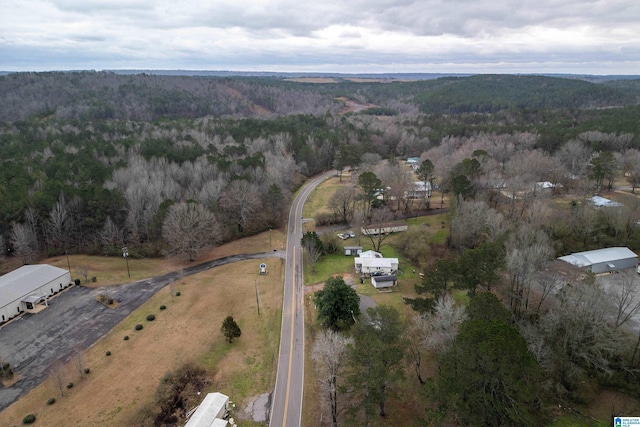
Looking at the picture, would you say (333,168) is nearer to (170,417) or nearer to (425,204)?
(425,204)

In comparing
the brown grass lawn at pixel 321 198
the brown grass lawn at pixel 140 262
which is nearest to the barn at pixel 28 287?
the brown grass lawn at pixel 140 262

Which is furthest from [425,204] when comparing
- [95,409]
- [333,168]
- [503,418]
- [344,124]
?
[344,124]

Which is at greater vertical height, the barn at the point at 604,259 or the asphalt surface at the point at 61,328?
the barn at the point at 604,259

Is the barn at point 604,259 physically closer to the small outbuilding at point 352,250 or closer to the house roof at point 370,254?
the house roof at point 370,254

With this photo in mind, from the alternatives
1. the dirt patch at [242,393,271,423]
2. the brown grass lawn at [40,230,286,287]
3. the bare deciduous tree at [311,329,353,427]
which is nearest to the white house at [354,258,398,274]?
the brown grass lawn at [40,230,286,287]

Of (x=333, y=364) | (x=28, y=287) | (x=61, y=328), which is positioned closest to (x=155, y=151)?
(x=28, y=287)

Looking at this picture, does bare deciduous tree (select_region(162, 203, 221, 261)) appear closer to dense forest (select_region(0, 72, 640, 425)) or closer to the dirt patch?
dense forest (select_region(0, 72, 640, 425))

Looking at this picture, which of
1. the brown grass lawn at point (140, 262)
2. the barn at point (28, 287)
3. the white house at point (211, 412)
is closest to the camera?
the white house at point (211, 412)

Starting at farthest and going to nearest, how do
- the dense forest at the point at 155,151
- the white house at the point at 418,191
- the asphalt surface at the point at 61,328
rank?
the white house at the point at 418,191, the dense forest at the point at 155,151, the asphalt surface at the point at 61,328
